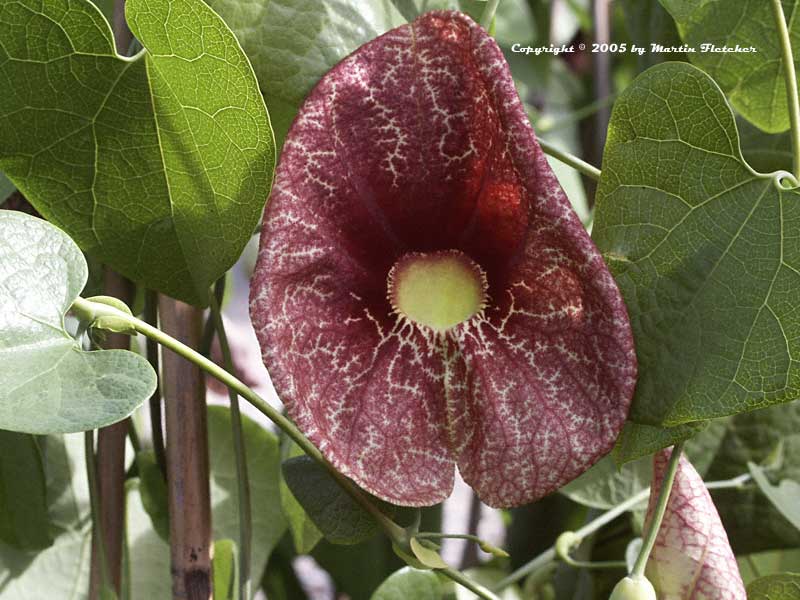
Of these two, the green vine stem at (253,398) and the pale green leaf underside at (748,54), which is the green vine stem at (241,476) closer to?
the green vine stem at (253,398)

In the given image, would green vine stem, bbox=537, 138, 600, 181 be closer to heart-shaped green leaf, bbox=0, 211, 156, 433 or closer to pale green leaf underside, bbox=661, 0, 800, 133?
pale green leaf underside, bbox=661, 0, 800, 133

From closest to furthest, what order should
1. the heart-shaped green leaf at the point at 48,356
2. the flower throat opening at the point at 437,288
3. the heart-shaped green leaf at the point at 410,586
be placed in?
the heart-shaped green leaf at the point at 48,356, the flower throat opening at the point at 437,288, the heart-shaped green leaf at the point at 410,586

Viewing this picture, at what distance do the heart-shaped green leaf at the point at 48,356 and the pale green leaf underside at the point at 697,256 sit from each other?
0.20m

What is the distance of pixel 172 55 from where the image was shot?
0.40 metres

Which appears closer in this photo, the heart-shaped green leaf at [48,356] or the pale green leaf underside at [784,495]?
the heart-shaped green leaf at [48,356]

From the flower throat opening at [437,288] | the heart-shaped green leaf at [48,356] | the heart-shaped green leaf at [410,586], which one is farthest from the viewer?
the heart-shaped green leaf at [410,586]

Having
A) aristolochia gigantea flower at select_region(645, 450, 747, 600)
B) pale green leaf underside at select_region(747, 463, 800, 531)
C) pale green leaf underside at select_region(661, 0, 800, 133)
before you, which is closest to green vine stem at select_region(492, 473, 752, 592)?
pale green leaf underside at select_region(747, 463, 800, 531)

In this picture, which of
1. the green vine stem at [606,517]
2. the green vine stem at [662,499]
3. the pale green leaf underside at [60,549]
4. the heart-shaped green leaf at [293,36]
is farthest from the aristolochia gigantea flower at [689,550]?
the pale green leaf underside at [60,549]

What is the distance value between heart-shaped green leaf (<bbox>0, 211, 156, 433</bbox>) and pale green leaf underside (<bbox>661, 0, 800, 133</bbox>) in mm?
370

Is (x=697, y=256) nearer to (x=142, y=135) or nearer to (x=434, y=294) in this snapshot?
(x=434, y=294)

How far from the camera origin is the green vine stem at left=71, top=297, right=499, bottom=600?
0.39 m

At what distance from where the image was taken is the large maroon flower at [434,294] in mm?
390

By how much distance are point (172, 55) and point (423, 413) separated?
18 cm

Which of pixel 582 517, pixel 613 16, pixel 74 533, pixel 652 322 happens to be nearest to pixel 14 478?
pixel 74 533
